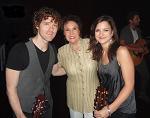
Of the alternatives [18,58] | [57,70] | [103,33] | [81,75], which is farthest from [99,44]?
[18,58]

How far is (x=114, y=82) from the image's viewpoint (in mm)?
2912

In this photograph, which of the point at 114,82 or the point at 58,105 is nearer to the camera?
the point at 114,82

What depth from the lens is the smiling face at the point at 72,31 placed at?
10.8ft

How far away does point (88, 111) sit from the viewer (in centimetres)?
343

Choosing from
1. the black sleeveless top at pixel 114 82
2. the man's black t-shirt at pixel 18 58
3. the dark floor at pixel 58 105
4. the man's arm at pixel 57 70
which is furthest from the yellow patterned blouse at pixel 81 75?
the dark floor at pixel 58 105

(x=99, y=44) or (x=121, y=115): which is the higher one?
(x=99, y=44)

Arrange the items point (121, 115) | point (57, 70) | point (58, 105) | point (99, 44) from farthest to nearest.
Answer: point (58, 105) < point (57, 70) < point (99, 44) < point (121, 115)

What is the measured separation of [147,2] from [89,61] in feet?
22.8

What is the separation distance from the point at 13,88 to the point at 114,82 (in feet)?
2.99

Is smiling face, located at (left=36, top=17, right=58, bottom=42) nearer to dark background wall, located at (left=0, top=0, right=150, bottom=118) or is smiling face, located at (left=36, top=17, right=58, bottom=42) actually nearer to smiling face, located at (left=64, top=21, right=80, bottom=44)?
smiling face, located at (left=64, top=21, right=80, bottom=44)

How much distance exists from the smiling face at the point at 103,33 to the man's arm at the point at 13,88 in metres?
0.84

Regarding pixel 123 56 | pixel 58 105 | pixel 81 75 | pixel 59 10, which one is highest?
pixel 59 10

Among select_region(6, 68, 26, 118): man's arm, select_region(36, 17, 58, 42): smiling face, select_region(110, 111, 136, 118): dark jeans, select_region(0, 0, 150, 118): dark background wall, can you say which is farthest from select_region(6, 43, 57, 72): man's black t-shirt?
select_region(0, 0, 150, 118): dark background wall

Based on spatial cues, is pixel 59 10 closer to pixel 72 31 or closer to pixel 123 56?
pixel 72 31
